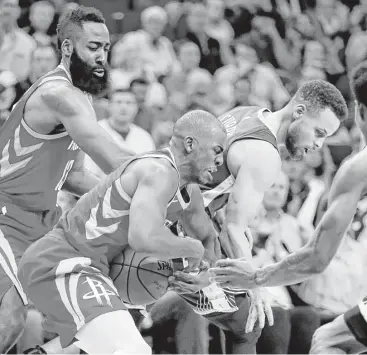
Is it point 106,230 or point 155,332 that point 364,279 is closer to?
point 155,332

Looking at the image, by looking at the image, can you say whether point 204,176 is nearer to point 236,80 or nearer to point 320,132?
point 320,132

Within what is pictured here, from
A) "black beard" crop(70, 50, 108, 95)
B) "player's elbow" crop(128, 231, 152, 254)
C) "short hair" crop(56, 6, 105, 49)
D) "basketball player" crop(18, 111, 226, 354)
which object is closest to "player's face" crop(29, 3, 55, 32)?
"short hair" crop(56, 6, 105, 49)

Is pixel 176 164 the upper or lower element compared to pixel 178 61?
upper

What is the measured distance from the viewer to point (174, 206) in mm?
3889

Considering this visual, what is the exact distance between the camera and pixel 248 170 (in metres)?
4.41

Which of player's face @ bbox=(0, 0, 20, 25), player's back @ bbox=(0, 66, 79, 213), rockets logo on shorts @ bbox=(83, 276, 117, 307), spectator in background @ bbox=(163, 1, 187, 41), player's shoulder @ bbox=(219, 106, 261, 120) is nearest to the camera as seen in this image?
rockets logo on shorts @ bbox=(83, 276, 117, 307)

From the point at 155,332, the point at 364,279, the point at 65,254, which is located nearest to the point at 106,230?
the point at 65,254

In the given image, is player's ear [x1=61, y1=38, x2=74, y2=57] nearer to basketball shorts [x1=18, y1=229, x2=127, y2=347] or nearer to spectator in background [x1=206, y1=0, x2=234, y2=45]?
basketball shorts [x1=18, y1=229, x2=127, y2=347]

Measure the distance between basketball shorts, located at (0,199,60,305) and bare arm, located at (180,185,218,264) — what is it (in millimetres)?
751

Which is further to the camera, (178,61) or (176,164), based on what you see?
(178,61)

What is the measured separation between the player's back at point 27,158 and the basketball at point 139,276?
2.62ft

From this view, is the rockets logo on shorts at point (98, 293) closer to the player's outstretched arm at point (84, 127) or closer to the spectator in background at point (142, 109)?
the player's outstretched arm at point (84, 127)

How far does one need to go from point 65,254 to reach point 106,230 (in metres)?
0.21

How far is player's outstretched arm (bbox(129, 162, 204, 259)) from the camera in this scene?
346 cm
